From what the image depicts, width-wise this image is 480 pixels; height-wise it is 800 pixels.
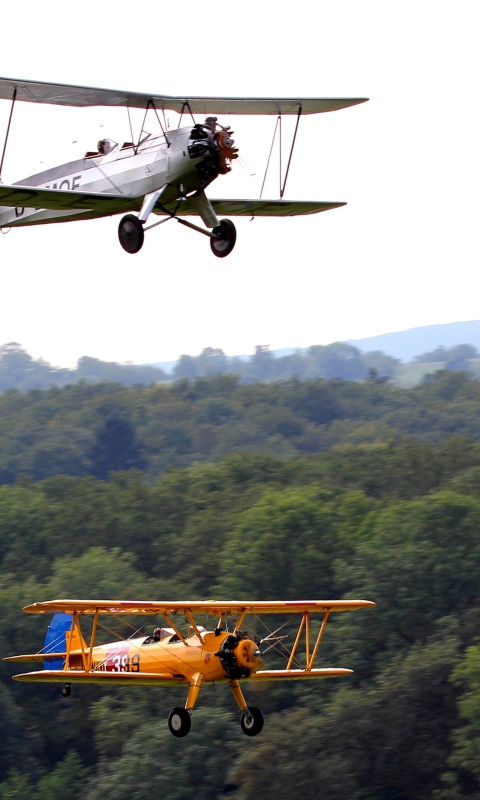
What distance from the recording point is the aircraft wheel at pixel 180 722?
78.0 ft

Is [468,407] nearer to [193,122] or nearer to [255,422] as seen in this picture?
[255,422]

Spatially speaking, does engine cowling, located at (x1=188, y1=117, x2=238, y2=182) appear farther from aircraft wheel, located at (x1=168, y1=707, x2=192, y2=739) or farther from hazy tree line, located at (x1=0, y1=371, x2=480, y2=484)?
hazy tree line, located at (x1=0, y1=371, x2=480, y2=484)

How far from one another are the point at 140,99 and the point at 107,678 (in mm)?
10129

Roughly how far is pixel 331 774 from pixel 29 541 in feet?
121

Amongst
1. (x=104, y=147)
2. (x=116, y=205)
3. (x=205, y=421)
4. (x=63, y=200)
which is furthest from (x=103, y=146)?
(x=205, y=421)

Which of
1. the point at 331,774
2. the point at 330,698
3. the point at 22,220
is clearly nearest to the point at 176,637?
the point at 22,220

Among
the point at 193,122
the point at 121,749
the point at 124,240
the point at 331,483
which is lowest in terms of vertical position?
the point at 121,749

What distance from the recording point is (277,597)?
62.6 meters

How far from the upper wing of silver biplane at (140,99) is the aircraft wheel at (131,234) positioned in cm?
224

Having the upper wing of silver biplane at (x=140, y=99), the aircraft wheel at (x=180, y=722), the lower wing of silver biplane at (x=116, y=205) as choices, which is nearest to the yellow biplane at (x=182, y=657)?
the aircraft wheel at (x=180, y=722)

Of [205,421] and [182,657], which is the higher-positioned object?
[182,657]

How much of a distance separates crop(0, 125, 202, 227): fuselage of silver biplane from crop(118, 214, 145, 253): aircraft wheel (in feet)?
1.95

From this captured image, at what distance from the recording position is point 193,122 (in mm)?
21828

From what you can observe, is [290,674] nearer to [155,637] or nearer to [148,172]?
[155,637]
